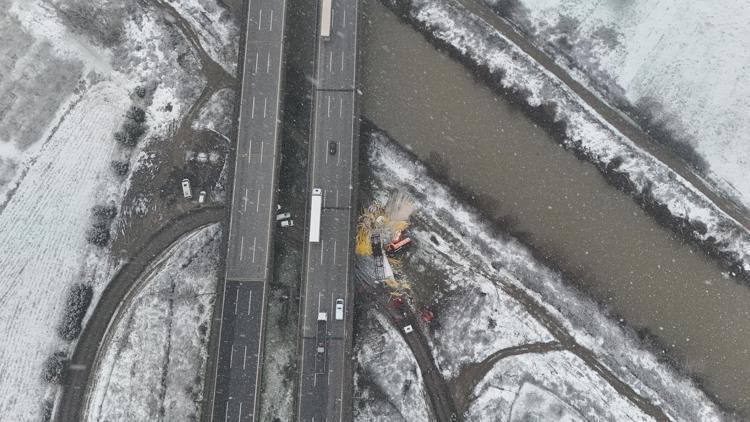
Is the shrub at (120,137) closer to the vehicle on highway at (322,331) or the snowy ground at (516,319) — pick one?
the snowy ground at (516,319)

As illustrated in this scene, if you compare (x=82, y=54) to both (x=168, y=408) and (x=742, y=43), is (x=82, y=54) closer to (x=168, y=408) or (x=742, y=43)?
(x=168, y=408)

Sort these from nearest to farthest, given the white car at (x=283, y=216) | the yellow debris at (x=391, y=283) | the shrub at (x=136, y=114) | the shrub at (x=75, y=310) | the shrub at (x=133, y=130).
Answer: the shrub at (x=75, y=310)
the yellow debris at (x=391, y=283)
the white car at (x=283, y=216)
the shrub at (x=133, y=130)
the shrub at (x=136, y=114)

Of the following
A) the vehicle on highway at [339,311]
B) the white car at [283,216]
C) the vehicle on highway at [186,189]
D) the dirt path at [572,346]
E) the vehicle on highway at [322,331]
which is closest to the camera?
the vehicle on highway at [322,331]

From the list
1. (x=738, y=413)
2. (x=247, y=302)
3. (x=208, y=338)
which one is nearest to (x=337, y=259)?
(x=247, y=302)

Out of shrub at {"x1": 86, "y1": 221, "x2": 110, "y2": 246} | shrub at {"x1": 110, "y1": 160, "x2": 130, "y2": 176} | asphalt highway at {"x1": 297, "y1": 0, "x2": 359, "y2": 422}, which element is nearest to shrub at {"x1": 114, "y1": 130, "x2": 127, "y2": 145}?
shrub at {"x1": 110, "y1": 160, "x2": 130, "y2": 176}

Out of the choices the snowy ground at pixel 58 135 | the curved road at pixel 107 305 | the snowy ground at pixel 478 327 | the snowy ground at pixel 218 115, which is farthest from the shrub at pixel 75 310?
the snowy ground at pixel 478 327

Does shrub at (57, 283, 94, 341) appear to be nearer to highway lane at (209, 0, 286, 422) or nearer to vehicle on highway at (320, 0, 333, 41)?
highway lane at (209, 0, 286, 422)

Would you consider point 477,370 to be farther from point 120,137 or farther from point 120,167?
point 120,137
